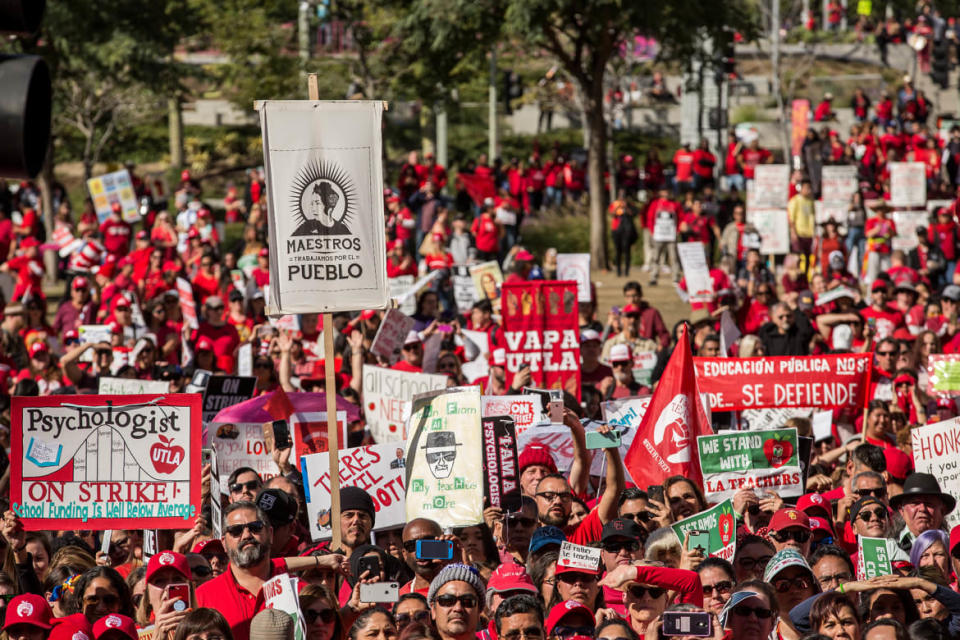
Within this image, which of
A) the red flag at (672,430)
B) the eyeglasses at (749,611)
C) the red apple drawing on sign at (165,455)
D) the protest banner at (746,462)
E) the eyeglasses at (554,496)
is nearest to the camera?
the eyeglasses at (749,611)

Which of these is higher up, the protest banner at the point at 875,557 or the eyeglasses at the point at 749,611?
the eyeglasses at the point at 749,611

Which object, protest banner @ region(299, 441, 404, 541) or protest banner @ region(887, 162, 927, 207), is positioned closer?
protest banner @ region(299, 441, 404, 541)

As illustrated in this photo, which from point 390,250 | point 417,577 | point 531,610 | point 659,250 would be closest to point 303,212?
point 417,577

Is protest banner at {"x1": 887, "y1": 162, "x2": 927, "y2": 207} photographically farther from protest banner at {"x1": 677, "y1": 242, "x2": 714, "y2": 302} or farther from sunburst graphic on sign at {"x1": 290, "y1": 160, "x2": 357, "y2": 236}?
sunburst graphic on sign at {"x1": 290, "y1": 160, "x2": 357, "y2": 236}

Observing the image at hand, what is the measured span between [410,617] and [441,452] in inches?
91.1

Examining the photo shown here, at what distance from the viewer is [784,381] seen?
1216 centimetres

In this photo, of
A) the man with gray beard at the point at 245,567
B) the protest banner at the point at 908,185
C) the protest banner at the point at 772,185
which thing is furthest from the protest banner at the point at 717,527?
the protest banner at the point at 908,185

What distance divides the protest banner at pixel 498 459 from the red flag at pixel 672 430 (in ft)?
4.19

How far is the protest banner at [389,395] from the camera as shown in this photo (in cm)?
1189

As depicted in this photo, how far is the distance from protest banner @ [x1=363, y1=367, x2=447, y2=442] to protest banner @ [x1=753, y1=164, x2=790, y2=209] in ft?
39.7

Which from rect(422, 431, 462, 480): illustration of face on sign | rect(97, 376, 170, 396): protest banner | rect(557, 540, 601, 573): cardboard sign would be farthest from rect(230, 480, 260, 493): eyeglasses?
rect(97, 376, 170, 396): protest banner

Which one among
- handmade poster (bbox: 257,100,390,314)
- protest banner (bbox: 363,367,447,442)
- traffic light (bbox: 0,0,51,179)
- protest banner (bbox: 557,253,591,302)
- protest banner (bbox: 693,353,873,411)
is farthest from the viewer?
protest banner (bbox: 557,253,591,302)

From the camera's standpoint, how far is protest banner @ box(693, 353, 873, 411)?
39.7ft

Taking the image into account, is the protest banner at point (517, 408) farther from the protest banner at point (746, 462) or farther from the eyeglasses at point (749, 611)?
the eyeglasses at point (749, 611)
